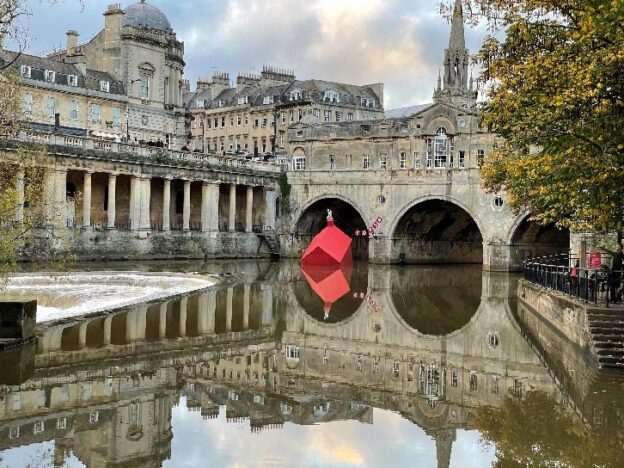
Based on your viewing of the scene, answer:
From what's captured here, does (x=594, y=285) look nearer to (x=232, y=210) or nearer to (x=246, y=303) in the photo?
(x=246, y=303)

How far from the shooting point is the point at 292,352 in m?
19.4

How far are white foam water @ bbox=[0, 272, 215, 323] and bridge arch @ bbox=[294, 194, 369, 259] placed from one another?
24.0 meters

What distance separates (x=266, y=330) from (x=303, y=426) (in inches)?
392

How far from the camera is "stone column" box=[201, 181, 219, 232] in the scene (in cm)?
5600

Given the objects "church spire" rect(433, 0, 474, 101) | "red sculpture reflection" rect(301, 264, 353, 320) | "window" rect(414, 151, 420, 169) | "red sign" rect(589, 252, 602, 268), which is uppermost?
"church spire" rect(433, 0, 474, 101)

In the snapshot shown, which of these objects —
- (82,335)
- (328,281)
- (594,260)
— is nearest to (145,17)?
(328,281)

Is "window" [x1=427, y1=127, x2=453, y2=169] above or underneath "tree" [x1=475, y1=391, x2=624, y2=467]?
above

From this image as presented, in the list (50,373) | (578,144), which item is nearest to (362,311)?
(578,144)

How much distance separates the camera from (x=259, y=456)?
1105 centimetres

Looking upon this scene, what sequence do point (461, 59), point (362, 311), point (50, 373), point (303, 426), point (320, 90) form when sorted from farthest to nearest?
point (320, 90)
point (461, 59)
point (362, 311)
point (50, 373)
point (303, 426)

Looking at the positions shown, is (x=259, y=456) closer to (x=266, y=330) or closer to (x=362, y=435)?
(x=362, y=435)

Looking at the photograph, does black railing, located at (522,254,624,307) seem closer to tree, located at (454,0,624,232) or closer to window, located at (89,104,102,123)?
tree, located at (454,0,624,232)


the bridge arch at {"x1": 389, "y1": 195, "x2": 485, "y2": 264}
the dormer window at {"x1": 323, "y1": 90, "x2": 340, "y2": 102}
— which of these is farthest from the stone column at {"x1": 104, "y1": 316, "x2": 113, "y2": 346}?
the dormer window at {"x1": 323, "y1": 90, "x2": 340, "y2": 102}

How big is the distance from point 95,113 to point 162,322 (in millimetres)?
42522
